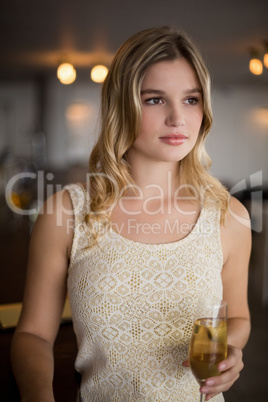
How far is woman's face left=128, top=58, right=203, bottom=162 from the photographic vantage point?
1317mm

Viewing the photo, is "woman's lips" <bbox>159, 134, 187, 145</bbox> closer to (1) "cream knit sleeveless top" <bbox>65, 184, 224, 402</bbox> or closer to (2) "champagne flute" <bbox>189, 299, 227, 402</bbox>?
(1) "cream knit sleeveless top" <bbox>65, 184, 224, 402</bbox>

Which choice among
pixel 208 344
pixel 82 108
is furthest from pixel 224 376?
pixel 82 108

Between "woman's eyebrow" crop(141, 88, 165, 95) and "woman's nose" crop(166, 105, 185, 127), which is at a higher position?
"woman's eyebrow" crop(141, 88, 165, 95)

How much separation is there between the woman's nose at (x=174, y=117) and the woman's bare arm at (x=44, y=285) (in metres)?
0.37

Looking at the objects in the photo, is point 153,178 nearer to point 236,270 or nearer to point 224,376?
point 236,270

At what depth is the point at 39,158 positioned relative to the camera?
11172 millimetres

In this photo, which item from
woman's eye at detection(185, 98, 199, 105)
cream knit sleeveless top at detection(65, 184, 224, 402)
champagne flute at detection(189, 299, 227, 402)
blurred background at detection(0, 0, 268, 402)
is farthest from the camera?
blurred background at detection(0, 0, 268, 402)

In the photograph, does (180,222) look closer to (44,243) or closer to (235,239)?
(235,239)

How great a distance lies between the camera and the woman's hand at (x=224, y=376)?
1.07m

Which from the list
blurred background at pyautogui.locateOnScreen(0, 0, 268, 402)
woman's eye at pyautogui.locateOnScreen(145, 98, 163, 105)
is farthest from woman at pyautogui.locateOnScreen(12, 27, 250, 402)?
blurred background at pyautogui.locateOnScreen(0, 0, 268, 402)

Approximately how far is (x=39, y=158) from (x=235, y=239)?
33.1 feet

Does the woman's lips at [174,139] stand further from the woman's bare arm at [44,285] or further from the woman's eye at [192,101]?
the woman's bare arm at [44,285]

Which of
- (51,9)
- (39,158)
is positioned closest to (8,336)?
(51,9)

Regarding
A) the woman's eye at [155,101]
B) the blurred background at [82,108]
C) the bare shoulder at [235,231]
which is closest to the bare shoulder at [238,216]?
the bare shoulder at [235,231]
